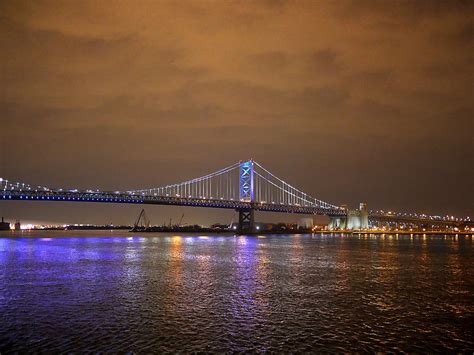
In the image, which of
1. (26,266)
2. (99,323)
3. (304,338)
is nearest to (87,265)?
(26,266)

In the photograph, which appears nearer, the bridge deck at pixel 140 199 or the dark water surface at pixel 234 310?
the dark water surface at pixel 234 310

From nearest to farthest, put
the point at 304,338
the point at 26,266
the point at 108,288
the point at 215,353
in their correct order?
1. the point at 215,353
2. the point at 304,338
3. the point at 108,288
4. the point at 26,266

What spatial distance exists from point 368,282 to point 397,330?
932 centimetres

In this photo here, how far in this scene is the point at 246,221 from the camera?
99.9 metres

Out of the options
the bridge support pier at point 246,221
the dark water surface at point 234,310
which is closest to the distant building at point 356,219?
the bridge support pier at point 246,221

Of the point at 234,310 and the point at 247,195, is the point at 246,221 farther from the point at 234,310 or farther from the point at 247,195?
the point at 234,310

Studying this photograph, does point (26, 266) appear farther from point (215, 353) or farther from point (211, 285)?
point (215, 353)

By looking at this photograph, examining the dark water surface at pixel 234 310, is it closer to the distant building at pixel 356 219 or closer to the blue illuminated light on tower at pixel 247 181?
the blue illuminated light on tower at pixel 247 181

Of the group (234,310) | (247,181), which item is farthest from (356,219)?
(234,310)

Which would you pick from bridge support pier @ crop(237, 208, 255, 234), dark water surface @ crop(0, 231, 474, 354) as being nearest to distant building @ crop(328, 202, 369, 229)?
bridge support pier @ crop(237, 208, 255, 234)

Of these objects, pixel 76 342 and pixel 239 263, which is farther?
pixel 239 263

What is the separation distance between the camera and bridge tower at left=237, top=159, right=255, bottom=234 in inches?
3846

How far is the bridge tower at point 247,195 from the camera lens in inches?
3846

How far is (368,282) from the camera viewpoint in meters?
22.1
